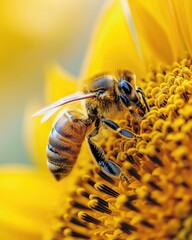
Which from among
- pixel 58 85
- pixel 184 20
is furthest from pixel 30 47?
pixel 184 20

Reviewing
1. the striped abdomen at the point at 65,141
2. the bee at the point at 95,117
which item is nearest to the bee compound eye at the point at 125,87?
the bee at the point at 95,117

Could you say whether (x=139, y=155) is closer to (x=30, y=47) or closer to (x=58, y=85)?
(x=58, y=85)

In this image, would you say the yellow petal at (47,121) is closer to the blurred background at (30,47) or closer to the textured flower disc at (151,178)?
the textured flower disc at (151,178)

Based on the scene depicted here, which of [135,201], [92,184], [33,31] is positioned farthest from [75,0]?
[135,201]

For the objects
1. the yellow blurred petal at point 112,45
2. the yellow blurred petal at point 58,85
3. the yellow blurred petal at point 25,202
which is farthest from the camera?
the yellow blurred petal at point 58,85

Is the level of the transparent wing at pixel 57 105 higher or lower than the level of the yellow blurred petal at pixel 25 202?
lower

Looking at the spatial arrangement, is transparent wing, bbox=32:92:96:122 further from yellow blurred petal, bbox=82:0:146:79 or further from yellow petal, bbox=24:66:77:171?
yellow petal, bbox=24:66:77:171
